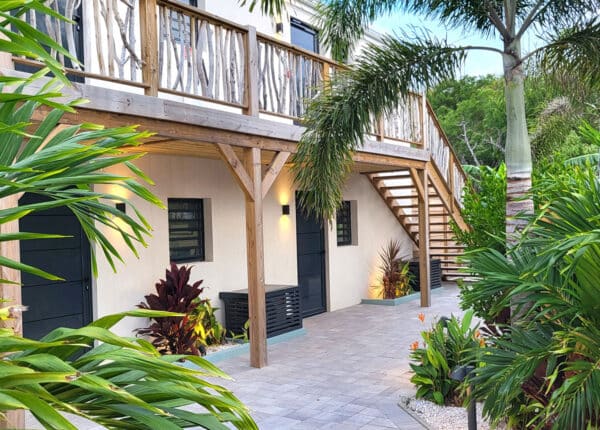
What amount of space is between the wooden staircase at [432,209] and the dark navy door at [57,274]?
6.92 metres

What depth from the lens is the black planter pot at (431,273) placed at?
41.3 ft

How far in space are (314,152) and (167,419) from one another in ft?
16.2

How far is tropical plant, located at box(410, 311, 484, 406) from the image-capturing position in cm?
536

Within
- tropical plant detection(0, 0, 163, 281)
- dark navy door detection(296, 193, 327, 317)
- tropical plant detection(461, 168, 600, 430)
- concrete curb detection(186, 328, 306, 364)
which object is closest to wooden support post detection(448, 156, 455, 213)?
dark navy door detection(296, 193, 327, 317)

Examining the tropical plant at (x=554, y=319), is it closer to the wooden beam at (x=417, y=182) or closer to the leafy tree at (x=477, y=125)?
the wooden beam at (x=417, y=182)

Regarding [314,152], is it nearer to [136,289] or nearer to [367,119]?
[367,119]

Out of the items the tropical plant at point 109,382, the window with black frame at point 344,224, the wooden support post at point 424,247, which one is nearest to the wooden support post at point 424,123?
the wooden support post at point 424,247

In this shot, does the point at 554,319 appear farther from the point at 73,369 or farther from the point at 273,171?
the point at 273,171

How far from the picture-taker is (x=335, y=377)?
21.3 ft

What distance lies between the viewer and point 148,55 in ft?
18.7

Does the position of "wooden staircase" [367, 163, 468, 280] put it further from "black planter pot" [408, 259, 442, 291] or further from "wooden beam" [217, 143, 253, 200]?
"wooden beam" [217, 143, 253, 200]

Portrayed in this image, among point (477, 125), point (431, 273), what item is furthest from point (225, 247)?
point (477, 125)

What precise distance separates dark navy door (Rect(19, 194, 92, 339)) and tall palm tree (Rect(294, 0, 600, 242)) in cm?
280

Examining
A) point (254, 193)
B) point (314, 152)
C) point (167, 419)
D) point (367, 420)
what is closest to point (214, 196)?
point (254, 193)
